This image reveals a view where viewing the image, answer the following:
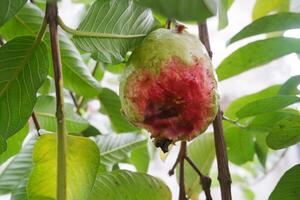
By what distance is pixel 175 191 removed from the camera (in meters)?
1.88

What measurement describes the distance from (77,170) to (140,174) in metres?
0.16

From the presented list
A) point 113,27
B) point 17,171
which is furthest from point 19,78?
point 17,171

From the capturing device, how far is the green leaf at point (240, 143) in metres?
0.86

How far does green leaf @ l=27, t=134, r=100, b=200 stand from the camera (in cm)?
48

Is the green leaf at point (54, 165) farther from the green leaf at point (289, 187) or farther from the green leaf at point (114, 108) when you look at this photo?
the green leaf at point (114, 108)

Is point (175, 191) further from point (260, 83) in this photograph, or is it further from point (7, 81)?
point (7, 81)

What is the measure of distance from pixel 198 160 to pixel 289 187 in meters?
0.27

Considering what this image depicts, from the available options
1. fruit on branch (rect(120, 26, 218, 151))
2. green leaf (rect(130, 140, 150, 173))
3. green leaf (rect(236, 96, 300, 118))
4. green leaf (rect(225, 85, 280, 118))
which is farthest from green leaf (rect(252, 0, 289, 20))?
fruit on branch (rect(120, 26, 218, 151))

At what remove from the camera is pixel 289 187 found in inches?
23.2

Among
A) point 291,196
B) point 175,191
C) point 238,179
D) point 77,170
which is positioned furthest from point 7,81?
point 175,191

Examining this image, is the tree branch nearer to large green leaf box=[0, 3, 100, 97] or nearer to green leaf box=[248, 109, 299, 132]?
large green leaf box=[0, 3, 100, 97]

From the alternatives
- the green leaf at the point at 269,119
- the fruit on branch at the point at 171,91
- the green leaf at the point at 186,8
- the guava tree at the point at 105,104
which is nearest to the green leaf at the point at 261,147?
the guava tree at the point at 105,104

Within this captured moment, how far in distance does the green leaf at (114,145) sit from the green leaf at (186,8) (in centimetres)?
46

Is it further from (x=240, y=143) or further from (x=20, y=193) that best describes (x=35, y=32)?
(x=240, y=143)
